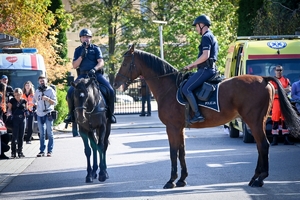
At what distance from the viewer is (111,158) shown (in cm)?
1817

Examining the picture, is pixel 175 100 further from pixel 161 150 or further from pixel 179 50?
pixel 179 50

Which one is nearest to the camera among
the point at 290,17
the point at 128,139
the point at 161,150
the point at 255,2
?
the point at 161,150

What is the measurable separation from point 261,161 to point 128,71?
9.40 feet

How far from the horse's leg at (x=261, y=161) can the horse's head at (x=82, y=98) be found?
306cm

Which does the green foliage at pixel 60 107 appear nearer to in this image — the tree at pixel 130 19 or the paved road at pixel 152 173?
the paved road at pixel 152 173

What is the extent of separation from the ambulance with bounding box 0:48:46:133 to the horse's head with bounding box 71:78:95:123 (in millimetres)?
11353

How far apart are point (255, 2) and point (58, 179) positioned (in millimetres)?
19777

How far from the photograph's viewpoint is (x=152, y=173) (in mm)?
14836

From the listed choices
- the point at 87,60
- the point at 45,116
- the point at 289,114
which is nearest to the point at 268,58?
the point at 45,116

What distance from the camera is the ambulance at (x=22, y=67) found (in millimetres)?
25094

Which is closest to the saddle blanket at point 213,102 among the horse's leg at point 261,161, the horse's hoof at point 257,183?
the horse's leg at point 261,161

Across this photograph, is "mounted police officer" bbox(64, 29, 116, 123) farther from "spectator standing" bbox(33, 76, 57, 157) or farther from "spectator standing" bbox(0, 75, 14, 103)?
"spectator standing" bbox(0, 75, 14, 103)

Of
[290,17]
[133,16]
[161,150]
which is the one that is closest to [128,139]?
[161,150]

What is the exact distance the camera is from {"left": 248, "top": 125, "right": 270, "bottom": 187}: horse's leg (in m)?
12.6
